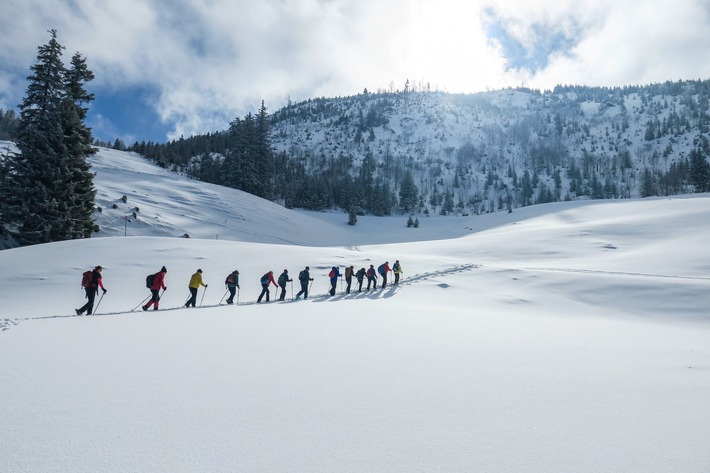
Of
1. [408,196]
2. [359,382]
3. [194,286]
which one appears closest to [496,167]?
[408,196]

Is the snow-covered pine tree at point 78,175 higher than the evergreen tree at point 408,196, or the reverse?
the evergreen tree at point 408,196

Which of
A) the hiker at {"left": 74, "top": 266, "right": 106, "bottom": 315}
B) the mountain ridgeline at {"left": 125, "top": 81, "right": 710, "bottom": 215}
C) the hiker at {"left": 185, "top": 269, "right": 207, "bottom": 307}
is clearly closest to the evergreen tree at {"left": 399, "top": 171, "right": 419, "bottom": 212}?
the mountain ridgeline at {"left": 125, "top": 81, "right": 710, "bottom": 215}

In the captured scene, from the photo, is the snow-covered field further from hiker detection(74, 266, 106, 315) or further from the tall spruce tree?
the tall spruce tree

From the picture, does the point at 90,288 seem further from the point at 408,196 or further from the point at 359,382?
the point at 408,196

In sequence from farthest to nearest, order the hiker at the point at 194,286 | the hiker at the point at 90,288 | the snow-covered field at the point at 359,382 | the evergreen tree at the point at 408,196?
the evergreen tree at the point at 408,196 → the hiker at the point at 194,286 → the hiker at the point at 90,288 → the snow-covered field at the point at 359,382

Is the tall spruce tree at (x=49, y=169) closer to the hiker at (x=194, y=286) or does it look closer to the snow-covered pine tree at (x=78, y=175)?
the snow-covered pine tree at (x=78, y=175)

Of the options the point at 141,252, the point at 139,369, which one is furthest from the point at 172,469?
the point at 141,252

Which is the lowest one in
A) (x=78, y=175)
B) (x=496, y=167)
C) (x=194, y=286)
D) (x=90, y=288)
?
(x=194, y=286)

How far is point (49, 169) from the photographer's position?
26.4 m

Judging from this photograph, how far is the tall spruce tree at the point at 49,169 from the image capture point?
2534 cm

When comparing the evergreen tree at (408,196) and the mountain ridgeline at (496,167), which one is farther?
the evergreen tree at (408,196)

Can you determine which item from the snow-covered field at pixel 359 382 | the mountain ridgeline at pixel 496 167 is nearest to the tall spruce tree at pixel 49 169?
the snow-covered field at pixel 359 382

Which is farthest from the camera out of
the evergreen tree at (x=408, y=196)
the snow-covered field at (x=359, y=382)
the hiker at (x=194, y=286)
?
the evergreen tree at (x=408, y=196)

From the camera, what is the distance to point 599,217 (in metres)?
46.5
